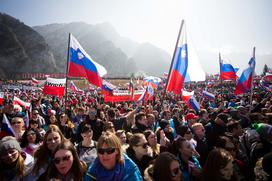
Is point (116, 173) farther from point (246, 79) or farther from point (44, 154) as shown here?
point (246, 79)

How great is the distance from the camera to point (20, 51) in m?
76.2

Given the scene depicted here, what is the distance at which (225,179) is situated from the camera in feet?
9.69

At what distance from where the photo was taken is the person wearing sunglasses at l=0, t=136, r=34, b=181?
2896mm

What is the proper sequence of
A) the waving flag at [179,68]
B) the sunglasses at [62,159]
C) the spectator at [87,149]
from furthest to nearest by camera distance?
1. the waving flag at [179,68]
2. the spectator at [87,149]
3. the sunglasses at [62,159]

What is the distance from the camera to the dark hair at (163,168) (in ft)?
8.52

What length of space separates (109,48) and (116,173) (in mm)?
138551

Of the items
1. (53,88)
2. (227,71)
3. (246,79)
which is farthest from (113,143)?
(227,71)

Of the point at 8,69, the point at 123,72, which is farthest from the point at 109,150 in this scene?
the point at 123,72

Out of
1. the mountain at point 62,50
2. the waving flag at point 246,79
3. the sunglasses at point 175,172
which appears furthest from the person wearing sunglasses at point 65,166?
the mountain at point 62,50

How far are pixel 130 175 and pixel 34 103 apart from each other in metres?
10.5

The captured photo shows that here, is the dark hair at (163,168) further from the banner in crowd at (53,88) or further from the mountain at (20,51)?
the mountain at (20,51)

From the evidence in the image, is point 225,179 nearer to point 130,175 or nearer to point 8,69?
point 130,175

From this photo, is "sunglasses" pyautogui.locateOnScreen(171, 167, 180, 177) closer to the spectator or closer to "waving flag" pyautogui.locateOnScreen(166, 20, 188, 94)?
the spectator

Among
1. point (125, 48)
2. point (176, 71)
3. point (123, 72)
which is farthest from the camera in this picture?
point (125, 48)
